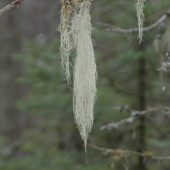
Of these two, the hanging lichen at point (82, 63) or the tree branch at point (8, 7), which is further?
the hanging lichen at point (82, 63)

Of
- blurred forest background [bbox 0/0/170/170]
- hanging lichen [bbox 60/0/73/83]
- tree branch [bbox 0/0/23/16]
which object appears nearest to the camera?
tree branch [bbox 0/0/23/16]

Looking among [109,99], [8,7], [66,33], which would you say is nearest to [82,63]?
[66,33]

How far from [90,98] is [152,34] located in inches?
105

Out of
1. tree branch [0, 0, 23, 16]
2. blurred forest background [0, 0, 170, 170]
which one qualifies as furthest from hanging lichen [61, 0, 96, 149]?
blurred forest background [0, 0, 170, 170]

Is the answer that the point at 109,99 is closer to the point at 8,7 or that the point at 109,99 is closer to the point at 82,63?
the point at 82,63

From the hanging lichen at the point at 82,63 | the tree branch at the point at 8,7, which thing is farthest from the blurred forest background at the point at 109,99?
the tree branch at the point at 8,7

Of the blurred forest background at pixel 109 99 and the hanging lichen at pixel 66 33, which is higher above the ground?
the hanging lichen at pixel 66 33

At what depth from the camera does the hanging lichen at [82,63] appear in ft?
7.66

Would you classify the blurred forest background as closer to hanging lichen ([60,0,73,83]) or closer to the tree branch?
hanging lichen ([60,0,73,83])

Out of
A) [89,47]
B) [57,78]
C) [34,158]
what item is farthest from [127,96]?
[89,47]

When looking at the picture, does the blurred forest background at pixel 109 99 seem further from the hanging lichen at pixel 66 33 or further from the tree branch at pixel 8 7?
the tree branch at pixel 8 7

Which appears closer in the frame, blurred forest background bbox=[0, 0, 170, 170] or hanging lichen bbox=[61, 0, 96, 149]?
hanging lichen bbox=[61, 0, 96, 149]

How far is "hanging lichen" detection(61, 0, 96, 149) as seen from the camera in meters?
2.34

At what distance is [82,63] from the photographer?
2.37m
